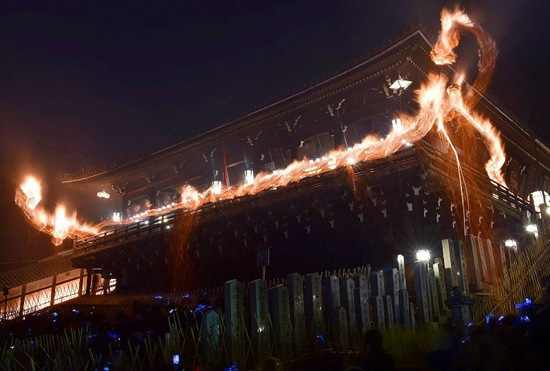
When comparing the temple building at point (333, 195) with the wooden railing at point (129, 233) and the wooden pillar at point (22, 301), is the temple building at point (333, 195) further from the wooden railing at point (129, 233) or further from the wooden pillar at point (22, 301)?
the wooden pillar at point (22, 301)

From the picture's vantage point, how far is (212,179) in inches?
786

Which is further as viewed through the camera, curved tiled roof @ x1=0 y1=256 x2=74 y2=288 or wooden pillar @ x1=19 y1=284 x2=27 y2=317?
curved tiled roof @ x1=0 y1=256 x2=74 y2=288

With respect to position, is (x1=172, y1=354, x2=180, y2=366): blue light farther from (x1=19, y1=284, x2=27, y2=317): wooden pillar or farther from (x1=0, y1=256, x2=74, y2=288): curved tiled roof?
(x1=0, y1=256, x2=74, y2=288): curved tiled roof

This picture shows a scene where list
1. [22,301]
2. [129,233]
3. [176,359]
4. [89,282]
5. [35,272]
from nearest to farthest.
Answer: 1. [176,359]
2. [129,233]
3. [89,282]
4. [22,301]
5. [35,272]

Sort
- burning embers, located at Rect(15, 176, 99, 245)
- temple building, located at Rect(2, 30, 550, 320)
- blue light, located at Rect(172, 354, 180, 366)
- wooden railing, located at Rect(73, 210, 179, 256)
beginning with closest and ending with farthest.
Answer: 1. blue light, located at Rect(172, 354, 180, 366)
2. temple building, located at Rect(2, 30, 550, 320)
3. wooden railing, located at Rect(73, 210, 179, 256)
4. burning embers, located at Rect(15, 176, 99, 245)

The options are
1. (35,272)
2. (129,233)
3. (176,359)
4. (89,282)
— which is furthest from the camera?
(35,272)

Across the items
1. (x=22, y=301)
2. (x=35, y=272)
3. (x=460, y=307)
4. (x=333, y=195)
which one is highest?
(x=333, y=195)

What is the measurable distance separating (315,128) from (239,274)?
637 centimetres

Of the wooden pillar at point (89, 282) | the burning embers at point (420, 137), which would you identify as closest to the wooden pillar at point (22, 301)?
the wooden pillar at point (89, 282)

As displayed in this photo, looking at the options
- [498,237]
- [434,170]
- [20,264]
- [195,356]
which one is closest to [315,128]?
[434,170]

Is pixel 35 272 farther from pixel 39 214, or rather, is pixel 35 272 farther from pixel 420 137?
pixel 420 137

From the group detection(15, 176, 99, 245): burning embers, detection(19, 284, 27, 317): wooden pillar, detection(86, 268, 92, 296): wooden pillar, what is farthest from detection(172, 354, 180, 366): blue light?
detection(15, 176, 99, 245): burning embers

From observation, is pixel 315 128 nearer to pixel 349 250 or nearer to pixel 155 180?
pixel 349 250

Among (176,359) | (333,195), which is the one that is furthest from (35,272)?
(176,359)
